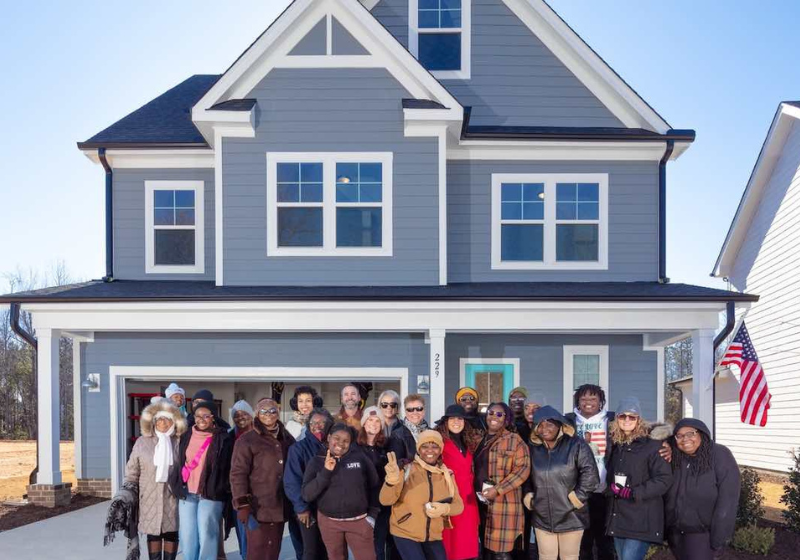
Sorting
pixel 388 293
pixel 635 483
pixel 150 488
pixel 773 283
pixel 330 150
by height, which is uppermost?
pixel 330 150

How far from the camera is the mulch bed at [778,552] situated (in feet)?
24.3

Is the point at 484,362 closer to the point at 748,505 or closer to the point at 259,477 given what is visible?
the point at 748,505

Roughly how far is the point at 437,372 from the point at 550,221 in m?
3.39

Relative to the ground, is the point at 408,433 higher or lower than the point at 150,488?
higher

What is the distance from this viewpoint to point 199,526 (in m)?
5.89

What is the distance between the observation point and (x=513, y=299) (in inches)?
356

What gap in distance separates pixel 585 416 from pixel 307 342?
19.0 ft

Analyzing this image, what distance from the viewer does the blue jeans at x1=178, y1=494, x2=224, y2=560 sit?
5.84 m

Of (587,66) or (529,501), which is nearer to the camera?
(529,501)

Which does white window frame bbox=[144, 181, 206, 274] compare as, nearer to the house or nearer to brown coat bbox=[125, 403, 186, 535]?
the house

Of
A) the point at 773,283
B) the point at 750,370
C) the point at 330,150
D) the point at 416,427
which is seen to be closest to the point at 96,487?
the point at 330,150

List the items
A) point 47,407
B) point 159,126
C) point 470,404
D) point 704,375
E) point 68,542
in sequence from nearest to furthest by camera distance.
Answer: point 470,404, point 68,542, point 704,375, point 47,407, point 159,126

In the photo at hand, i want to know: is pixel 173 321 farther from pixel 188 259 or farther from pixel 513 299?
pixel 513 299

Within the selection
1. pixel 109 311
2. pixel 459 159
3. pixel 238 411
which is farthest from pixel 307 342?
pixel 238 411
